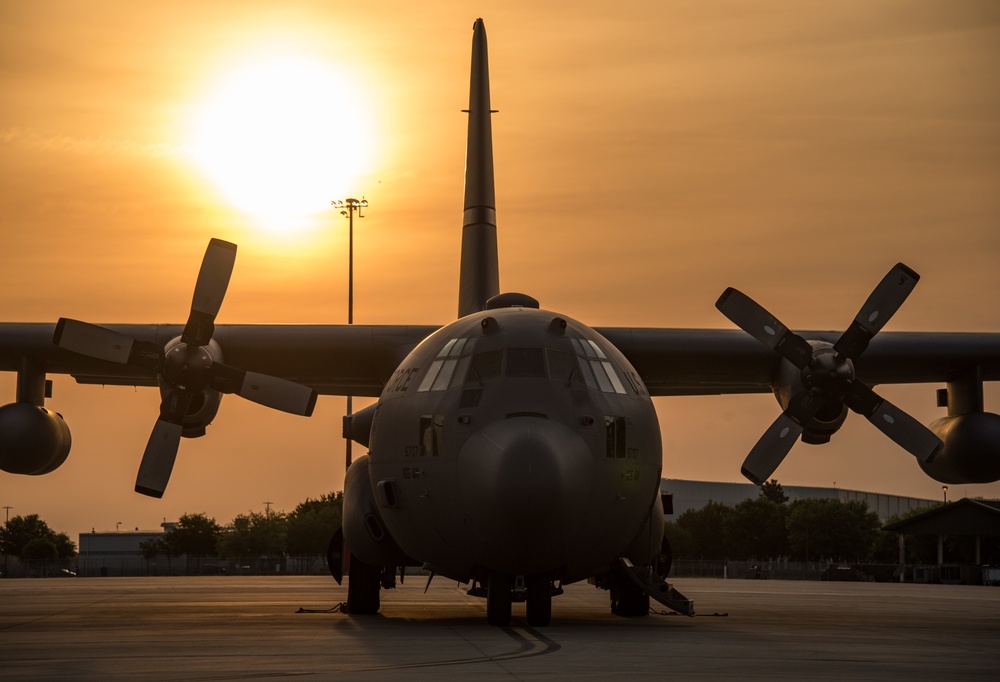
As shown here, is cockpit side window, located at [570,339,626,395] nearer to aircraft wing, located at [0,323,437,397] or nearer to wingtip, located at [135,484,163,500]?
aircraft wing, located at [0,323,437,397]

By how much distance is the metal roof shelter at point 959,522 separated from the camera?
62562mm

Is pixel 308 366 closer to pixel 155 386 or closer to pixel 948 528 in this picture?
pixel 155 386

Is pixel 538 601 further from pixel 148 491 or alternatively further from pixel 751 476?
pixel 148 491

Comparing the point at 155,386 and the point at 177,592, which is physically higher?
the point at 155,386

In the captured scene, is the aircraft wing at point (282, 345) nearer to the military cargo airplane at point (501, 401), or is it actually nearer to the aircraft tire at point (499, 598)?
the military cargo airplane at point (501, 401)

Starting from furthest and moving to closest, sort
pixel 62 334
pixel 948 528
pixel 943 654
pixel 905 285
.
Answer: pixel 948 528
pixel 905 285
pixel 62 334
pixel 943 654

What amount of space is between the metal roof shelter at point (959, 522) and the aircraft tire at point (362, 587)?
47.5m

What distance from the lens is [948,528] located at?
6366 centimetres

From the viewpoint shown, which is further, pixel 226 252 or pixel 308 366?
pixel 308 366

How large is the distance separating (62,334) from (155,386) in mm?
7021

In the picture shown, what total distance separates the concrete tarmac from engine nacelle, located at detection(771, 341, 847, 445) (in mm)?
3020

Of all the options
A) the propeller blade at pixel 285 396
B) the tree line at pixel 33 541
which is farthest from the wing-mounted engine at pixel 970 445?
the tree line at pixel 33 541

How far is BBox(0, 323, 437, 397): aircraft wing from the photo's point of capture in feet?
77.8

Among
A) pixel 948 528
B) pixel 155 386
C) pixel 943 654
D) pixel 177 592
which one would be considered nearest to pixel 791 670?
pixel 943 654
